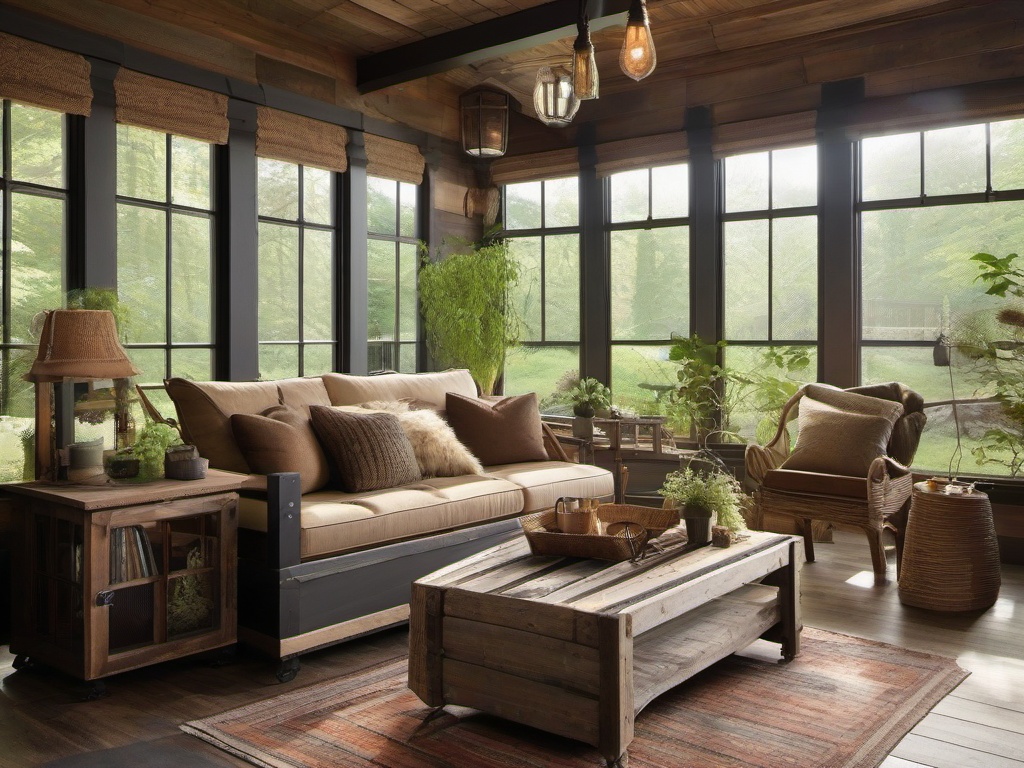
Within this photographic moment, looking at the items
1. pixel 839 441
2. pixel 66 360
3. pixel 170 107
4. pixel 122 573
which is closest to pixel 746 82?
pixel 839 441

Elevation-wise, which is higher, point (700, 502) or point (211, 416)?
point (211, 416)

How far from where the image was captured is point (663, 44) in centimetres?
595

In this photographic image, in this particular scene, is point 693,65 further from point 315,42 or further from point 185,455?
point 185,455

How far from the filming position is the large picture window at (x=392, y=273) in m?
6.16

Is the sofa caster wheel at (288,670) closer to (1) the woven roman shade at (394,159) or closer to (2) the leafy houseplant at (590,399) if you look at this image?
(2) the leafy houseplant at (590,399)

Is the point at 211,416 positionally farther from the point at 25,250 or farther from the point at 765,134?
the point at 765,134

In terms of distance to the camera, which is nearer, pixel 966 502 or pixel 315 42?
pixel 966 502

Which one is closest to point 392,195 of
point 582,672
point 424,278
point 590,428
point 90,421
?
point 424,278

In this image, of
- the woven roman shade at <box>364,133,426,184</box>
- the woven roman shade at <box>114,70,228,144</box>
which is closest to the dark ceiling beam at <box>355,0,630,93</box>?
the woven roman shade at <box>364,133,426,184</box>

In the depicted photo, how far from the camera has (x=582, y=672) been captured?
2.40m

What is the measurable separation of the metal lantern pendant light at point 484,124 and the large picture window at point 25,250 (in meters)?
2.63

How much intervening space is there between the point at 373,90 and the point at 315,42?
19.1 inches

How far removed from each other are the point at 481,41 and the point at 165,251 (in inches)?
84.8

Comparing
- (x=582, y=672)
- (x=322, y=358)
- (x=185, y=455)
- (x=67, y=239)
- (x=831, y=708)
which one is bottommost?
(x=831, y=708)
